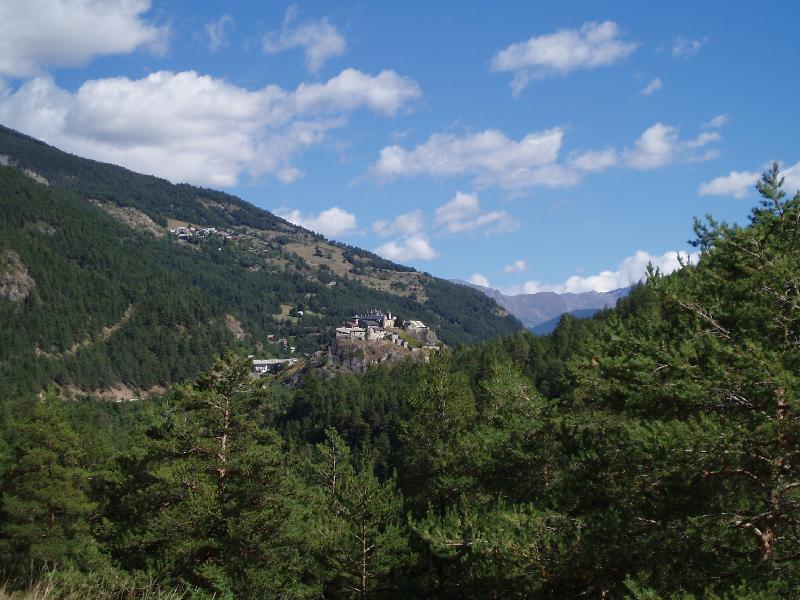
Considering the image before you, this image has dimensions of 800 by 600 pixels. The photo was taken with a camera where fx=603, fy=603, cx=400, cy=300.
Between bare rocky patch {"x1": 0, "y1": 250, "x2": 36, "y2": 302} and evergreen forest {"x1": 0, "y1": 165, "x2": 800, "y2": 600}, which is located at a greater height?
bare rocky patch {"x1": 0, "y1": 250, "x2": 36, "y2": 302}

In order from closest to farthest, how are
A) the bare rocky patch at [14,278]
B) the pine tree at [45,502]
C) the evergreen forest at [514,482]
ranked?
1. the evergreen forest at [514,482]
2. the pine tree at [45,502]
3. the bare rocky patch at [14,278]

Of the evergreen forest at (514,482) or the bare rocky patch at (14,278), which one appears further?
the bare rocky patch at (14,278)

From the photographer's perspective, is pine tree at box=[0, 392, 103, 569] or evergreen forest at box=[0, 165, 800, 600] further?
pine tree at box=[0, 392, 103, 569]

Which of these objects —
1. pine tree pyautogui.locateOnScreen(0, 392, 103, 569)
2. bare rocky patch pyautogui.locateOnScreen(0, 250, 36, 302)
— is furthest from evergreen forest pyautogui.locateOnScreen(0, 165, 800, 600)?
bare rocky patch pyautogui.locateOnScreen(0, 250, 36, 302)

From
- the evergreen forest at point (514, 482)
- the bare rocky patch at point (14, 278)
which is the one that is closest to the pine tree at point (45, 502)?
the evergreen forest at point (514, 482)

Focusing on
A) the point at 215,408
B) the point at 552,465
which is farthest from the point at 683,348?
the point at 215,408

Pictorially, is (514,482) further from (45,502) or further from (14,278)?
(14,278)

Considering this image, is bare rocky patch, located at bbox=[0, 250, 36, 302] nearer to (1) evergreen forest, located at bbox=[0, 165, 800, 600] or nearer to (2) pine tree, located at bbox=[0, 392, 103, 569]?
(1) evergreen forest, located at bbox=[0, 165, 800, 600]

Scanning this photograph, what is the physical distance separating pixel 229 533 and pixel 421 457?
24.9 ft

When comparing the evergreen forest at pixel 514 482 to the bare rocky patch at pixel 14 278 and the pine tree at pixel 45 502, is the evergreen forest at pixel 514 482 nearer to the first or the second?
the pine tree at pixel 45 502

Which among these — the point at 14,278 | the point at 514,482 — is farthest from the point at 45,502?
the point at 14,278

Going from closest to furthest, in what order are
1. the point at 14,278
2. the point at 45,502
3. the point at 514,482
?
the point at 514,482
the point at 45,502
the point at 14,278

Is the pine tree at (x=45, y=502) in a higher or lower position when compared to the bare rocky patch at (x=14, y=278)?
lower

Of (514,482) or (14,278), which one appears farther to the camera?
(14,278)
